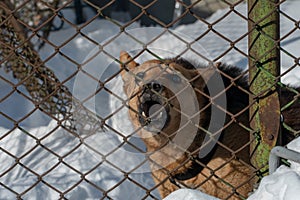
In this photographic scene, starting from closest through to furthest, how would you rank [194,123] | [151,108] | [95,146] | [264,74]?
[264,74]
[151,108]
[194,123]
[95,146]

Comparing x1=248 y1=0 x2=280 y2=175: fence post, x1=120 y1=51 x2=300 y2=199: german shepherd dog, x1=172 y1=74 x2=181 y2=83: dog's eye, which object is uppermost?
x1=172 y1=74 x2=181 y2=83: dog's eye

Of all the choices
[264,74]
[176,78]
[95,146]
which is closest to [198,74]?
[176,78]

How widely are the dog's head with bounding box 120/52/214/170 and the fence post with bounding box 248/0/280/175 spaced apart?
0.83 metres

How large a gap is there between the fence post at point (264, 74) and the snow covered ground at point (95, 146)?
0.14 meters

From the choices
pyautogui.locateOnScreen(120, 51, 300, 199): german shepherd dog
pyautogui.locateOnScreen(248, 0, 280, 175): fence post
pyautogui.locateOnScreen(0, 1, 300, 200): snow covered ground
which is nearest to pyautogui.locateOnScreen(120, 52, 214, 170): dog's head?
pyautogui.locateOnScreen(120, 51, 300, 199): german shepherd dog

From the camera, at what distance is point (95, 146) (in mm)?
4922

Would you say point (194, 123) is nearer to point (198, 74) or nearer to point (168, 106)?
point (168, 106)

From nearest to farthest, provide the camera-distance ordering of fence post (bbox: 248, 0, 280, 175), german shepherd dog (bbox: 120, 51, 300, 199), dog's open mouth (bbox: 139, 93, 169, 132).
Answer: fence post (bbox: 248, 0, 280, 175), dog's open mouth (bbox: 139, 93, 169, 132), german shepherd dog (bbox: 120, 51, 300, 199)

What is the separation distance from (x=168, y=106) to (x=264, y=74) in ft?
3.76

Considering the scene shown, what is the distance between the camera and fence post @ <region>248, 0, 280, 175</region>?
246 cm

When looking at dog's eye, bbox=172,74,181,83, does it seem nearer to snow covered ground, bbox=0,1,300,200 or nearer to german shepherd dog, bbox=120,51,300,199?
german shepherd dog, bbox=120,51,300,199

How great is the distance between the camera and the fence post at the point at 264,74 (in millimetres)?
→ 2465

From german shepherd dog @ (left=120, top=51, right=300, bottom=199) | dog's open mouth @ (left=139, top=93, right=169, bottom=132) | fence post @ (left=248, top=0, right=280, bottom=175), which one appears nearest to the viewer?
fence post @ (left=248, top=0, right=280, bottom=175)

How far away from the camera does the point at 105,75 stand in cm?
667
